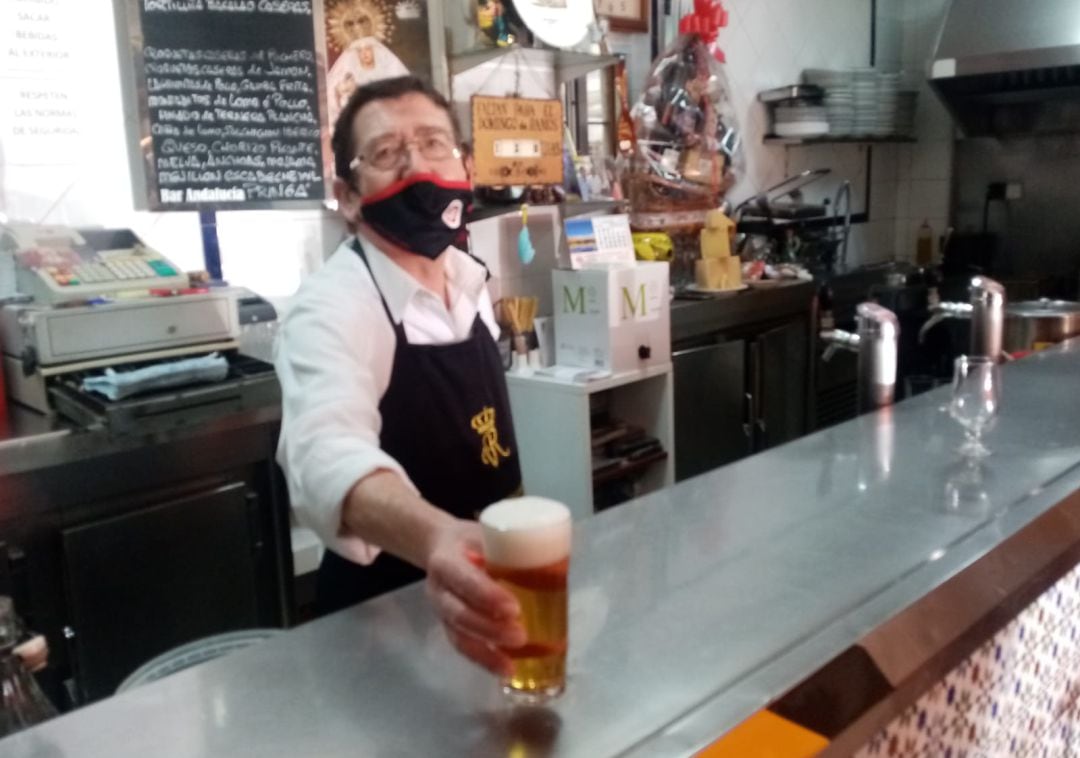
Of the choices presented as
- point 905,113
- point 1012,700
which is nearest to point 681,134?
point 905,113

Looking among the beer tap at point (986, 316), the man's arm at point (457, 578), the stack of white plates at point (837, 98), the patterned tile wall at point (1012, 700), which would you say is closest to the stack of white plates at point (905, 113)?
the stack of white plates at point (837, 98)

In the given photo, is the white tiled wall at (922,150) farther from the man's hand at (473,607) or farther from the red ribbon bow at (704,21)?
the man's hand at (473,607)

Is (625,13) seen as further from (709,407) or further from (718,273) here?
(709,407)

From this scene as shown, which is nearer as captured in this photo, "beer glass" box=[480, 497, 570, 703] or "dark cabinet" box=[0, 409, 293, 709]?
"beer glass" box=[480, 497, 570, 703]

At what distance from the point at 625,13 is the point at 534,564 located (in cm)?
343

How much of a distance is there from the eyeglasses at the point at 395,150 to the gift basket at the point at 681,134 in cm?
211

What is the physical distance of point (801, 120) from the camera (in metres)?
4.34

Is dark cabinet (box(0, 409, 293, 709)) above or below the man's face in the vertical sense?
below

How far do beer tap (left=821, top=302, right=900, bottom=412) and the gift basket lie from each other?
6.25ft

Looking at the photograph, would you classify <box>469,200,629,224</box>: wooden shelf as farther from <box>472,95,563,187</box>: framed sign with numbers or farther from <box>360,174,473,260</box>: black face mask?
<box>360,174,473,260</box>: black face mask

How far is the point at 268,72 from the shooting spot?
270 centimetres

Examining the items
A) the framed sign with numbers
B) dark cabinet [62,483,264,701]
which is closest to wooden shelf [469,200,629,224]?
the framed sign with numbers

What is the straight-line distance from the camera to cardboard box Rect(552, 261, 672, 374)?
9.76ft

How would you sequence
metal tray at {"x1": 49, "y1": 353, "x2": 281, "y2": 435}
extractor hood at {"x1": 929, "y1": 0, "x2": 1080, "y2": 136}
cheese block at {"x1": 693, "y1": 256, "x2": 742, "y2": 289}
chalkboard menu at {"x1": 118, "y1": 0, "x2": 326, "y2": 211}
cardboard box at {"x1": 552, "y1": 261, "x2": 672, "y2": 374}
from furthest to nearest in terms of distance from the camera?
extractor hood at {"x1": 929, "y1": 0, "x2": 1080, "y2": 136}
cheese block at {"x1": 693, "y1": 256, "x2": 742, "y2": 289}
cardboard box at {"x1": 552, "y1": 261, "x2": 672, "y2": 374}
chalkboard menu at {"x1": 118, "y1": 0, "x2": 326, "y2": 211}
metal tray at {"x1": 49, "y1": 353, "x2": 281, "y2": 435}
